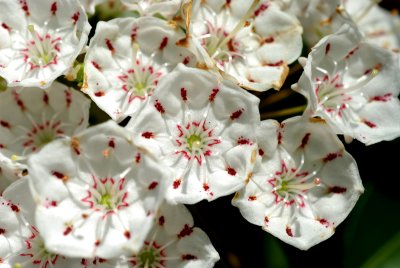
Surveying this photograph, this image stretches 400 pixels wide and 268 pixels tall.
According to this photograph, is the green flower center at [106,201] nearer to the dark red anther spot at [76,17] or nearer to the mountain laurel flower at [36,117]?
the mountain laurel flower at [36,117]

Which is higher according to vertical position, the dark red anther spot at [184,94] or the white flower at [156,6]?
the white flower at [156,6]

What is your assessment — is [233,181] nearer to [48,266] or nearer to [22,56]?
[48,266]

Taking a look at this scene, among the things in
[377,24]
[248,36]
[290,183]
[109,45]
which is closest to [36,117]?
[109,45]

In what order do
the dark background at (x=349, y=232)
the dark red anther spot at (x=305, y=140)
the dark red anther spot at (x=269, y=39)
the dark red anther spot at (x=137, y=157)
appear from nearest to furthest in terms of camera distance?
the dark red anther spot at (x=137, y=157) < the dark red anther spot at (x=305, y=140) < the dark red anther spot at (x=269, y=39) < the dark background at (x=349, y=232)

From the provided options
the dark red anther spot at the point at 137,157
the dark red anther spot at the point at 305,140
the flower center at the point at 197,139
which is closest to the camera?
the dark red anther spot at the point at 137,157

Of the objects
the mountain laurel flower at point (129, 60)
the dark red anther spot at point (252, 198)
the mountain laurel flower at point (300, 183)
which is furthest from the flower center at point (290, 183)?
the mountain laurel flower at point (129, 60)

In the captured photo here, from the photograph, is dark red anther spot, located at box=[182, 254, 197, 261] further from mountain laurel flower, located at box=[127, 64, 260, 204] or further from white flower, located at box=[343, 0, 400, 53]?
white flower, located at box=[343, 0, 400, 53]

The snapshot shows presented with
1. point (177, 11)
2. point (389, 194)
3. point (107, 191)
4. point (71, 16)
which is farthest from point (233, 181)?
point (389, 194)

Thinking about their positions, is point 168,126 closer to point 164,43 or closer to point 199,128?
point 199,128
